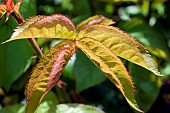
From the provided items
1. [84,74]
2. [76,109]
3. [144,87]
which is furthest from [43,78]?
[144,87]

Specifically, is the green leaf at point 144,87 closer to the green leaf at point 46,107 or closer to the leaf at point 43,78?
the green leaf at point 46,107

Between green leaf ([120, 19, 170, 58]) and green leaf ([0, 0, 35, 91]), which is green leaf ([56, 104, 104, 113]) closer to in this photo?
green leaf ([0, 0, 35, 91])

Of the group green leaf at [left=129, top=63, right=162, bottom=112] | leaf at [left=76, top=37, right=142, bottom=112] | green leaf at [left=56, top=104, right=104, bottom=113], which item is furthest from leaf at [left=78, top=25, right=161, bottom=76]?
green leaf at [left=129, top=63, right=162, bottom=112]

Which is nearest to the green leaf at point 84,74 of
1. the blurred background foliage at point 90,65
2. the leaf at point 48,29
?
the blurred background foliage at point 90,65

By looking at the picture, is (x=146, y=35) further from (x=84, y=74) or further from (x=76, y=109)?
(x=76, y=109)

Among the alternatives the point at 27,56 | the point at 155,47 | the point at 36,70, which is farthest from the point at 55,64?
the point at 155,47

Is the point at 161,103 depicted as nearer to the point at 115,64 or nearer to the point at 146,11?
the point at 146,11
